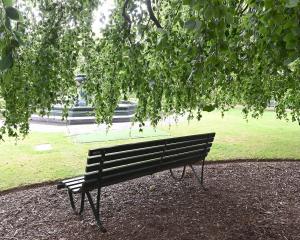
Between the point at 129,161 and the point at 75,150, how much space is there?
194 inches

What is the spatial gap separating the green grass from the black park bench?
263 centimetres

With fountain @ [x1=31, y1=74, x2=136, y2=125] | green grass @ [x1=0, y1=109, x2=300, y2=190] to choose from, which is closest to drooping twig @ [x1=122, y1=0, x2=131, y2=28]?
green grass @ [x1=0, y1=109, x2=300, y2=190]

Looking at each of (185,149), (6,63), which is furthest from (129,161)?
(6,63)

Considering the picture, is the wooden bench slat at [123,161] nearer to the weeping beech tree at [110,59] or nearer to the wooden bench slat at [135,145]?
the wooden bench slat at [135,145]

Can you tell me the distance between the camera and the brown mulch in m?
3.86

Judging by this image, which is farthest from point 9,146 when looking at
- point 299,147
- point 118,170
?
point 299,147

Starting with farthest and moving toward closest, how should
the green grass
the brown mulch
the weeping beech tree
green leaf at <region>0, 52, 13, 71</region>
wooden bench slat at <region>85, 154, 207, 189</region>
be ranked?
the green grass < wooden bench slat at <region>85, 154, 207, 189</region> < the brown mulch < the weeping beech tree < green leaf at <region>0, 52, 13, 71</region>

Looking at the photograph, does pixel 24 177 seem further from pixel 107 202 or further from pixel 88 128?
pixel 88 128

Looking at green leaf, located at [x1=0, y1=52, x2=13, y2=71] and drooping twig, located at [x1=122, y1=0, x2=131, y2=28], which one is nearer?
green leaf, located at [x1=0, y1=52, x2=13, y2=71]

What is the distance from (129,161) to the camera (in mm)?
4281

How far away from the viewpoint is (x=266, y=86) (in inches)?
222

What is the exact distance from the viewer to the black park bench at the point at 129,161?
391 centimetres

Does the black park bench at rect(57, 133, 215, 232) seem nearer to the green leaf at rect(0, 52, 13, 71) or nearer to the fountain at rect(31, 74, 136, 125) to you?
the green leaf at rect(0, 52, 13, 71)

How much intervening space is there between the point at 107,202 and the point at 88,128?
293 inches
